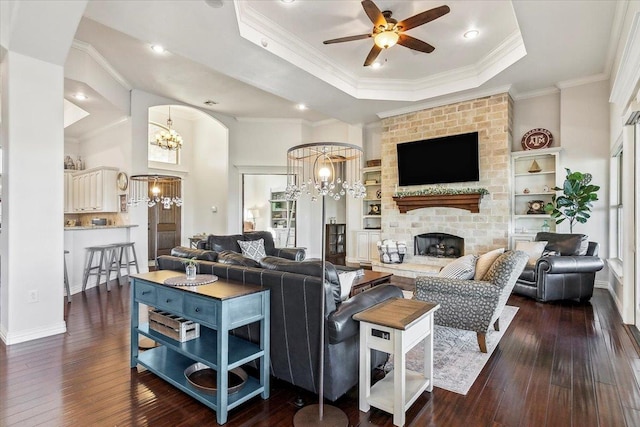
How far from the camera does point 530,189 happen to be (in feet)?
19.8

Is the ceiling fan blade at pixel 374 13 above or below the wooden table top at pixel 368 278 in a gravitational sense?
above

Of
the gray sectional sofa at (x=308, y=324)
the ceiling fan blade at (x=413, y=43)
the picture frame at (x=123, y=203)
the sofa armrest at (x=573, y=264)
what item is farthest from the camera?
the picture frame at (x=123, y=203)

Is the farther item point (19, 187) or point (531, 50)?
point (531, 50)

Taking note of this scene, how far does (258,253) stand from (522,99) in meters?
5.54

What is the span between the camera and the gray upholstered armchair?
2840 mm

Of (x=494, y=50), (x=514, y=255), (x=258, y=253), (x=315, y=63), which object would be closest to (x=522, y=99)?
(x=494, y=50)

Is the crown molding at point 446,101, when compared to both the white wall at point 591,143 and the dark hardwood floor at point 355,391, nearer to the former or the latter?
the white wall at point 591,143

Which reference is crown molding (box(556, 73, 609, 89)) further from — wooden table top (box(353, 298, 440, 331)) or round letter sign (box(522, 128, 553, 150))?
wooden table top (box(353, 298, 440, 331))

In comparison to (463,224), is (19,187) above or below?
above

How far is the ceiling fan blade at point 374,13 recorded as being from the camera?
317cm

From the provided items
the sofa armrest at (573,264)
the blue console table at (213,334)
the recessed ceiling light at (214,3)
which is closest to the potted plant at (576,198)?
the sofa armrest at (573,264)

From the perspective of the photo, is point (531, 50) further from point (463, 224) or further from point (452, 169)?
point (463, 224)

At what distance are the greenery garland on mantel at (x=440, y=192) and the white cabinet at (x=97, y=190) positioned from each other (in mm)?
5636

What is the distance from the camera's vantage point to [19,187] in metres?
3.26
